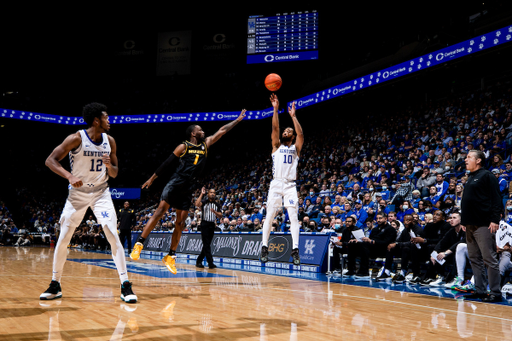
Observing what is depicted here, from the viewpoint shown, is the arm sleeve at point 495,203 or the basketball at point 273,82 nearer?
the arm sleeve at point 495,203

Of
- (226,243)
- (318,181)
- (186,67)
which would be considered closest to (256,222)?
(226,243)

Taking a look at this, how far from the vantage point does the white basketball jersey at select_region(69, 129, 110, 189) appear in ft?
14.5

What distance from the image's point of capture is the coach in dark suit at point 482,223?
17.8 feet

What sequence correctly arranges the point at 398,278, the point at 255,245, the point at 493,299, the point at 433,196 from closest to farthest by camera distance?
the point at 493,299 → the point at 398,278 → the point at 433,196 → the point at 255,245

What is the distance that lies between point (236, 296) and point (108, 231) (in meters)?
1.61

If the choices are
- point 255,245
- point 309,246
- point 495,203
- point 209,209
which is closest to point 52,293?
point 495,203

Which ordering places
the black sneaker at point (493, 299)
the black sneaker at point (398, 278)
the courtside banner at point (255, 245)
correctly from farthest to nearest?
the courtside banner at point (255, 245) < the black sneaker at point (398, 278) < the black sneaker at point (493, 299)

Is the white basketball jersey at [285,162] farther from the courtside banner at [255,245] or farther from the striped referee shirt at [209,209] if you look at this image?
the striped referee shirt at [209,209]

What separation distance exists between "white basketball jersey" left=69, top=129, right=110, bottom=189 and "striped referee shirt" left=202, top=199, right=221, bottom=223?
5529 millimetres

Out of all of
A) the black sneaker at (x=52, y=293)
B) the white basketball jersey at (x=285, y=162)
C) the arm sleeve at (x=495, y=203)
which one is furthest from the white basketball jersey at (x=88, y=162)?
the arm sleeve at (x=495, y=203)

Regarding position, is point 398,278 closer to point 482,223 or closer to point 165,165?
point 482,223

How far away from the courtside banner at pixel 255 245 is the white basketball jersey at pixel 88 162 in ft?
20.3

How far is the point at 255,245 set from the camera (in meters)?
11.7

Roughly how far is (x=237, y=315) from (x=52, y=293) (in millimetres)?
2020
